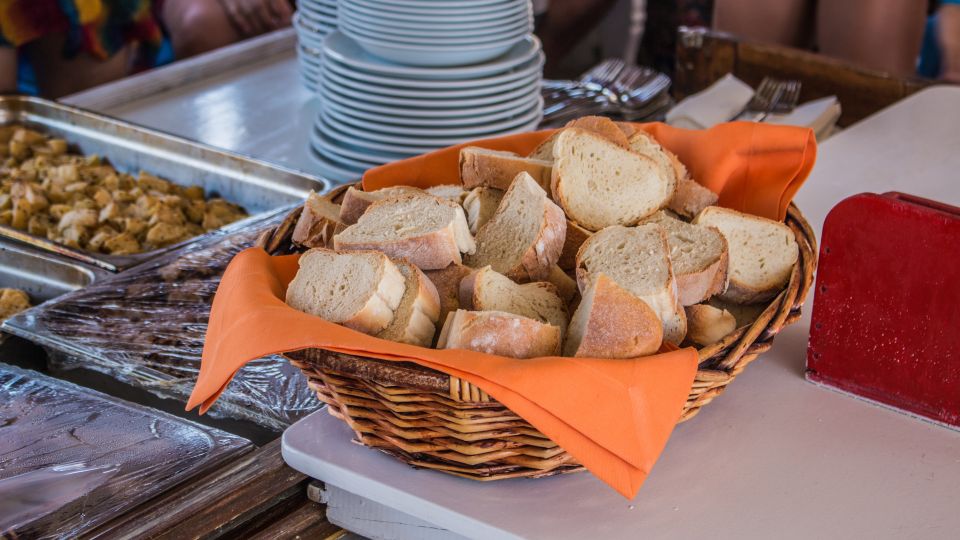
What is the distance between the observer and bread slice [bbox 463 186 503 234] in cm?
104

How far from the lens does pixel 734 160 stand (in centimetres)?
115

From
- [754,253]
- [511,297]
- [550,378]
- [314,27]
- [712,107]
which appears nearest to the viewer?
[550,378]

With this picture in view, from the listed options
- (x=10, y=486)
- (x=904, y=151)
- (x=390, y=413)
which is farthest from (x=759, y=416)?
(x=904, y=151)

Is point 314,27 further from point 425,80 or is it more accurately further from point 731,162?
point 731,162

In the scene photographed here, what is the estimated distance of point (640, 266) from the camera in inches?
36.2

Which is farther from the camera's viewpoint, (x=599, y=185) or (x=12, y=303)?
(x=12, y=303)

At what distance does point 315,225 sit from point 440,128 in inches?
23.8

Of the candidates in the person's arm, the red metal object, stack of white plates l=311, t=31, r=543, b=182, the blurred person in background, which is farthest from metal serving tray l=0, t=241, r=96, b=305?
the person's arm

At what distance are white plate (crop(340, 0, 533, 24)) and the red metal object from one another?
2.38 ft

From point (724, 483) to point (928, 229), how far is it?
0.98 feet

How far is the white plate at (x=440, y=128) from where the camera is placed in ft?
5.21

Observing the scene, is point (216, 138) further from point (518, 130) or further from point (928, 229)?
point (928, 229)

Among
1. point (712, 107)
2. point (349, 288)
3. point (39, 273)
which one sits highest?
point (349, 288)

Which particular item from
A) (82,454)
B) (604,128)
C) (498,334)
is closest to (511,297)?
(498,334)
